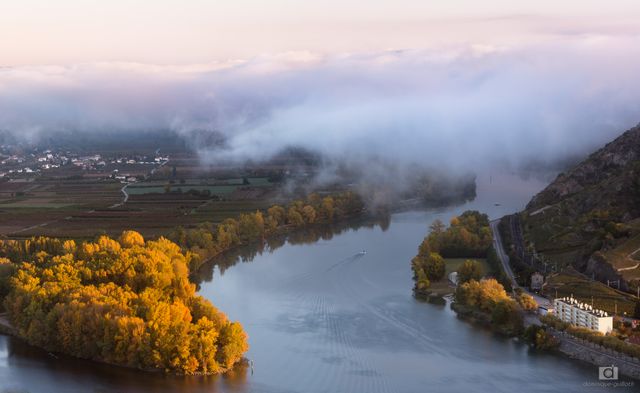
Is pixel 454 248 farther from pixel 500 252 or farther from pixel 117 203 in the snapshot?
pixel 117 203

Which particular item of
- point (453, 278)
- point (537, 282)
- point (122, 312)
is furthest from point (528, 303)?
point (122, 312)

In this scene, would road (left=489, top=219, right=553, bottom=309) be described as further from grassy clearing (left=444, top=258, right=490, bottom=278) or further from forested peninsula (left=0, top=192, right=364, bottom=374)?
forested peninsula (left=0, top=192, right=364, bottom=374)

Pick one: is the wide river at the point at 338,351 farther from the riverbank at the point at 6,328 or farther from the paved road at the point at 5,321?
the paved road at the point at 5,321

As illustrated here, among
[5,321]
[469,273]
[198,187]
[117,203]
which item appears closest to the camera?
[5,321]

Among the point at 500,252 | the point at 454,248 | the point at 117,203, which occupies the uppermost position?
the point at 117,203

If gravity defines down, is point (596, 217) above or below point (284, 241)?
above

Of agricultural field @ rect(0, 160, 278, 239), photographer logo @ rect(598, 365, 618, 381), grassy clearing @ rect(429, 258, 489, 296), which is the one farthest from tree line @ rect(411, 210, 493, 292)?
agricultural field @ rect(0, 160, 278, 239)

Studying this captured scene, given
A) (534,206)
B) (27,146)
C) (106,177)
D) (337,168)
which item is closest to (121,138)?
(27,146)
